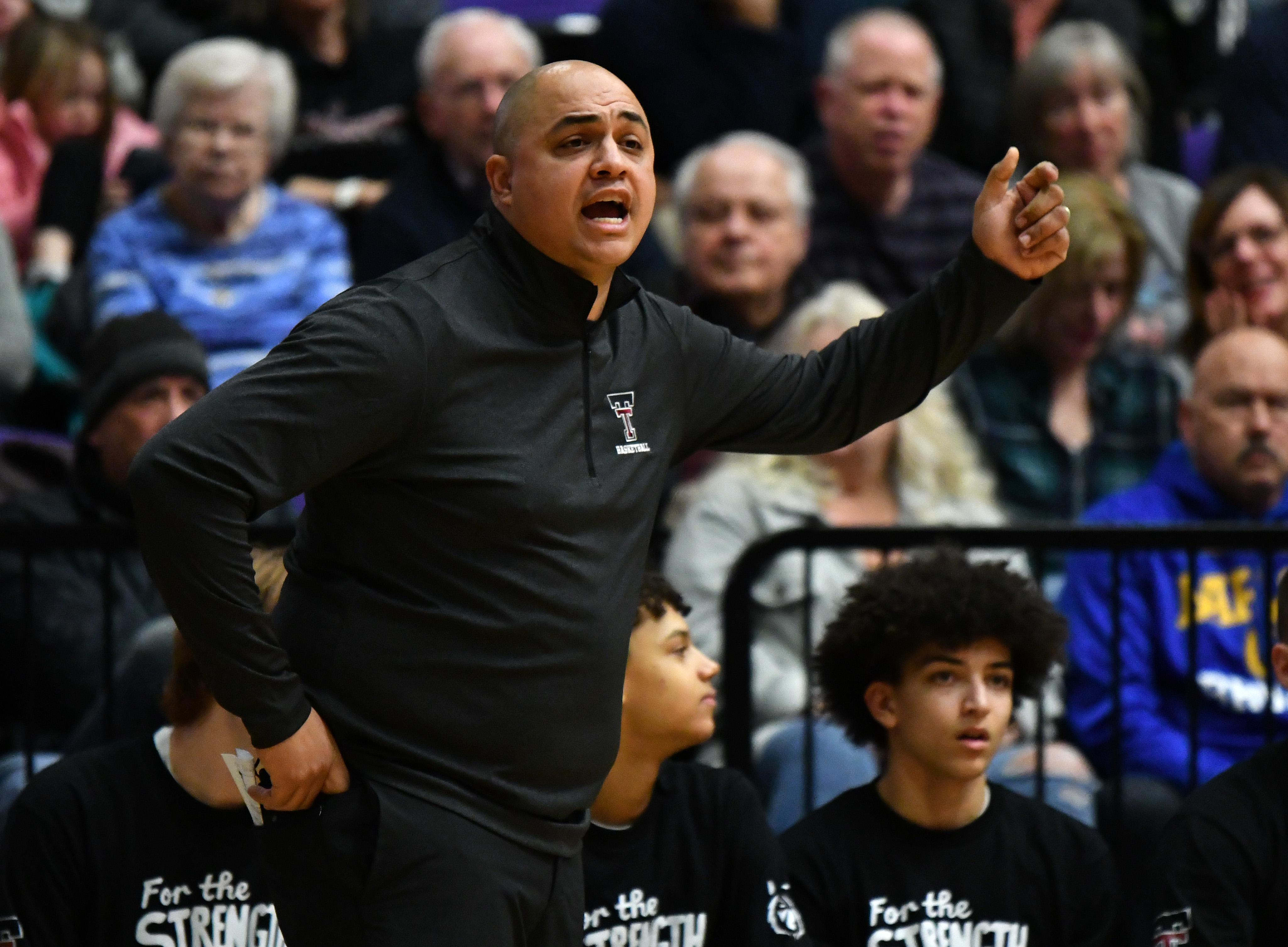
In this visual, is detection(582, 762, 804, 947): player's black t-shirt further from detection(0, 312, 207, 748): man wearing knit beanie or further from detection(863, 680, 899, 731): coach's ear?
detection(0, 312, 207, 748): man wearing knit beanie

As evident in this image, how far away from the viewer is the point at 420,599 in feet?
8.89

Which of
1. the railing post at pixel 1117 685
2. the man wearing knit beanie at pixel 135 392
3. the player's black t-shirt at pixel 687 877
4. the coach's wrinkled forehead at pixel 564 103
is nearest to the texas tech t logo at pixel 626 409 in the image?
the coach's wrinkled forehead at pixel 564 103

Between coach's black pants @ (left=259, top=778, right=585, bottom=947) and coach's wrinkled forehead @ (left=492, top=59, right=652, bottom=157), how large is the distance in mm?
951

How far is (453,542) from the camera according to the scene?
2703mm

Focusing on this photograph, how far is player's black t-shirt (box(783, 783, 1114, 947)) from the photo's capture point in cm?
376

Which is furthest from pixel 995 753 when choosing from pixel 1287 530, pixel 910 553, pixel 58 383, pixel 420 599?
pixel 58 383

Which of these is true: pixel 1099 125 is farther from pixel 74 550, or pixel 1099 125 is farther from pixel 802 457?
pixel 74 550

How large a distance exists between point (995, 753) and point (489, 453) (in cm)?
190

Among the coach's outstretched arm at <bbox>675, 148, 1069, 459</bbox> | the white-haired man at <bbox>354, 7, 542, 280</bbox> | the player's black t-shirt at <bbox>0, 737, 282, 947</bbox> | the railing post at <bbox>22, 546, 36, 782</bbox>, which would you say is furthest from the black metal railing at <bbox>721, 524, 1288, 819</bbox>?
the white-haired man at <bbox>354, 7, 542, 280</bbox>

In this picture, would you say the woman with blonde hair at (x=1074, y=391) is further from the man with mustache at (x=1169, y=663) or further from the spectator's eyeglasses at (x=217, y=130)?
the spectator's eyeglasses at (x=217, y=130)

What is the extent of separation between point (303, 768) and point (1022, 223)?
130 centimetres

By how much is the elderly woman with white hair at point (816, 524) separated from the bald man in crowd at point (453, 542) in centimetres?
144

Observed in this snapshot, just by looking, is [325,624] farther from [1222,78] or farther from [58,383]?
[1222,78]

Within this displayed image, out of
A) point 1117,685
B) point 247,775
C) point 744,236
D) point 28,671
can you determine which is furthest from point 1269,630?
point 28,671
